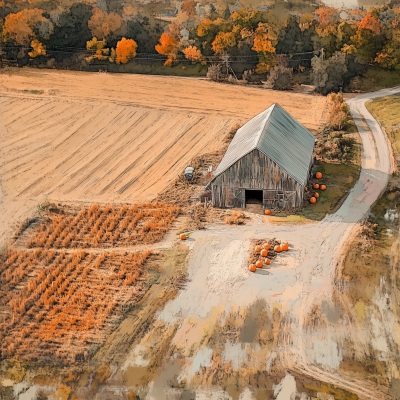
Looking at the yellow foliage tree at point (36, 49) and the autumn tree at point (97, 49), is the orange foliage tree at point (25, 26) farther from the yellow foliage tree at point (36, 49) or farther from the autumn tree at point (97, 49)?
the autumn tree at point (97, 49)

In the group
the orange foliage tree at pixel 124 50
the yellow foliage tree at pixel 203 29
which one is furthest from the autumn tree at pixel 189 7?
the orange foliage tree at pixel 124 50

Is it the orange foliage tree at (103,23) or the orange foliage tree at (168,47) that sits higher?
the orange foliage tree at (103,23)

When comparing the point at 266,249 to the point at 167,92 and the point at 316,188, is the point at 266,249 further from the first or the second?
the point at 167,92

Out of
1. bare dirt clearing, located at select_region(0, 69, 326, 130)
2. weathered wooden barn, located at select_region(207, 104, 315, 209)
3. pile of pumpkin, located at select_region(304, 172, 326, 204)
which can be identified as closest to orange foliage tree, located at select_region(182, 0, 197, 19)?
bare dirt clearing, located at select_region(0, 69, 326, 130)

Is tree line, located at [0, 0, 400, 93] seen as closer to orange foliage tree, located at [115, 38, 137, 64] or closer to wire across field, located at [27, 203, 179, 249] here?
orange foliage tree, located at [115, 38, 137, 64]

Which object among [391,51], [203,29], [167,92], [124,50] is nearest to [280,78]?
[203,29]
